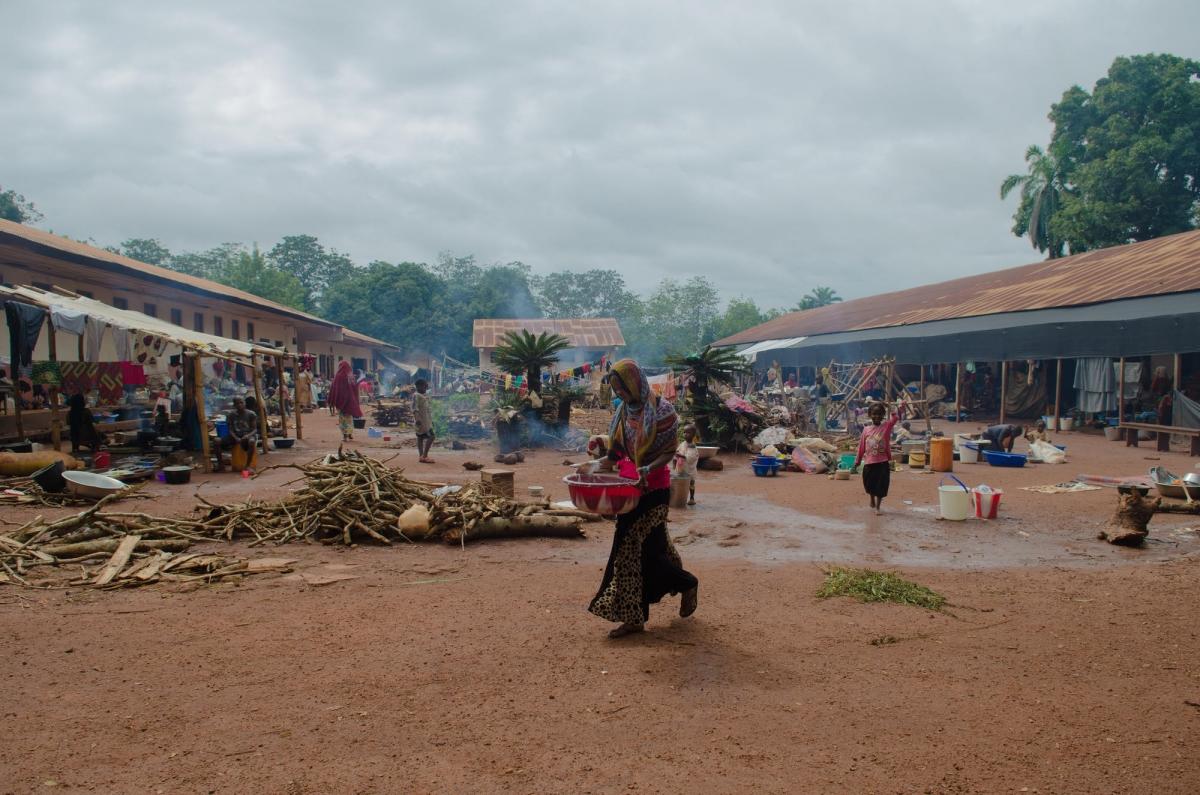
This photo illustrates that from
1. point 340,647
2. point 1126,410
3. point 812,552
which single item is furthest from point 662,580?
point 1126,410

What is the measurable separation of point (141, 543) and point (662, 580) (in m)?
5.08

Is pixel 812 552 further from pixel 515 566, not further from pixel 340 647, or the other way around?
pixel 340 647

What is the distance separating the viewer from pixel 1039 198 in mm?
35375

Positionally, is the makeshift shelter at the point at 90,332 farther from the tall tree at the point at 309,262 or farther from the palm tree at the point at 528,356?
the tall tree at the point at 309,262

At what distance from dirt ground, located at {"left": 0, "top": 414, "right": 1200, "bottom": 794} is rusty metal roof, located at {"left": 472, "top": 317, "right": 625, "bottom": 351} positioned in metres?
33.9

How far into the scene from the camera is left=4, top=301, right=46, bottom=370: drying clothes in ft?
38.3

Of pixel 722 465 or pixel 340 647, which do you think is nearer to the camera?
pixel 340 647

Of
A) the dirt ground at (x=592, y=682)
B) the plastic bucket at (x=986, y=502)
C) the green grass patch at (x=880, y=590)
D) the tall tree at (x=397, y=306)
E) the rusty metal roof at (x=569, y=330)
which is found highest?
the tall tree at (x=397, y=306)

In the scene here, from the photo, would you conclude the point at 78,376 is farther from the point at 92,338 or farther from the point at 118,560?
the point at 118,560

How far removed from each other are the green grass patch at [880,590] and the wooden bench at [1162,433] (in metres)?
12.0

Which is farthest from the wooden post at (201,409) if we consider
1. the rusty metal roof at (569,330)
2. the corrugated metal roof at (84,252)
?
the rusty metal roof at (569,330)

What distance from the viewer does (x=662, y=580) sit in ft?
15.8

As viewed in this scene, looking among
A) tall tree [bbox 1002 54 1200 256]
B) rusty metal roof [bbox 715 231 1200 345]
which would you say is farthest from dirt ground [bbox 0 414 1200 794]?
tall tree [bbox 1002 54 1200 256]

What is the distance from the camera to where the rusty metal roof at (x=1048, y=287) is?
19062 millimetres
